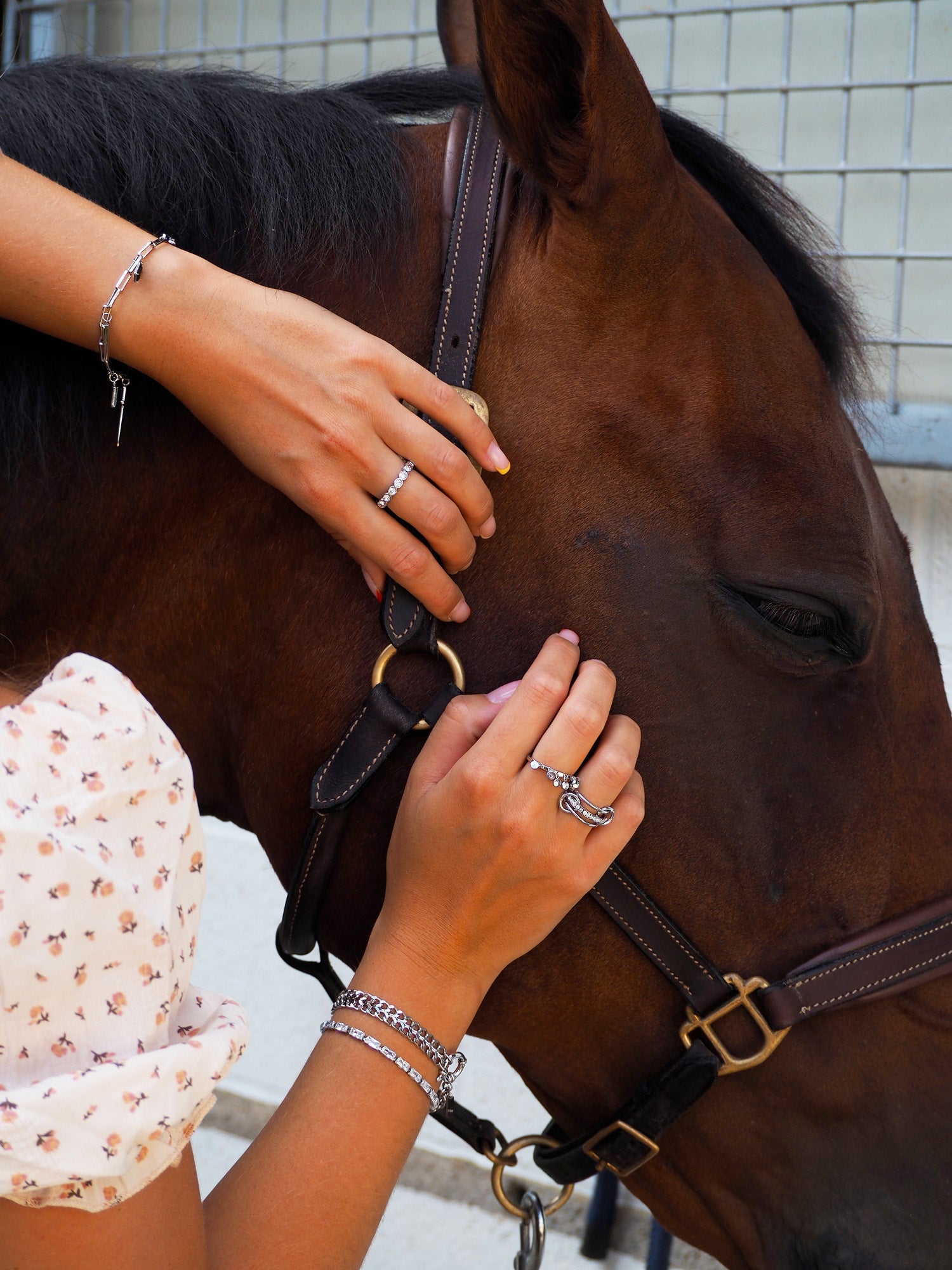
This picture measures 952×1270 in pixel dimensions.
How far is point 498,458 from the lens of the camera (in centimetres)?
83

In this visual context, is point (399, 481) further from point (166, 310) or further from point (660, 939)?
point (660, 939)

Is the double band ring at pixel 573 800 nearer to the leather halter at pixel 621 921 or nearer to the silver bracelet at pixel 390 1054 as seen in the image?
the leather halter at pixel 621 921

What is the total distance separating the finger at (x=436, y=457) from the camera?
2.57 ft

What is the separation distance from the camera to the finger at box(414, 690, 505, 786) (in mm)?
832

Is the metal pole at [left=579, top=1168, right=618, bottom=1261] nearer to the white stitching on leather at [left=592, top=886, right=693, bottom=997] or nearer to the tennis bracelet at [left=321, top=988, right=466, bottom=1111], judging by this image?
the white stitching on leather at [left=592, top=886, right=693, bottom=997]

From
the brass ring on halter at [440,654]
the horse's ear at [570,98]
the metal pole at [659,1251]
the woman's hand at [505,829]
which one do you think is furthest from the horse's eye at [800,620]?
the metal pole at [659,1251]

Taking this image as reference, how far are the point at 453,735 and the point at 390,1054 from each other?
250mm

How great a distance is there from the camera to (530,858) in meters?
0.79

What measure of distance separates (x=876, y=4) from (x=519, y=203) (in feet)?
4.81

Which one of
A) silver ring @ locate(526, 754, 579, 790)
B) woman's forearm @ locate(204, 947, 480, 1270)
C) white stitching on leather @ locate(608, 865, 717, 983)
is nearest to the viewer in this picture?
woman's forearm @ locate(204, 947, 480, 1270)

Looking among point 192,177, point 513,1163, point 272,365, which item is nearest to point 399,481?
point 272,365

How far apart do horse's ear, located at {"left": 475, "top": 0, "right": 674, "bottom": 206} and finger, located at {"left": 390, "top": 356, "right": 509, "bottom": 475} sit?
19 centimetres

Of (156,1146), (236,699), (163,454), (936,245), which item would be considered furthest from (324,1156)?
(936,245)

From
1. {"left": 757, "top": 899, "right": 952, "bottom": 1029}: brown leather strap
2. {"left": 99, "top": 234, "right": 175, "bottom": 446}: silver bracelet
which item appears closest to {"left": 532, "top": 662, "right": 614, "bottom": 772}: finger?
{"left": 757, "top": 899, "right": 952, "bottom": 1029}: brown leather strap
